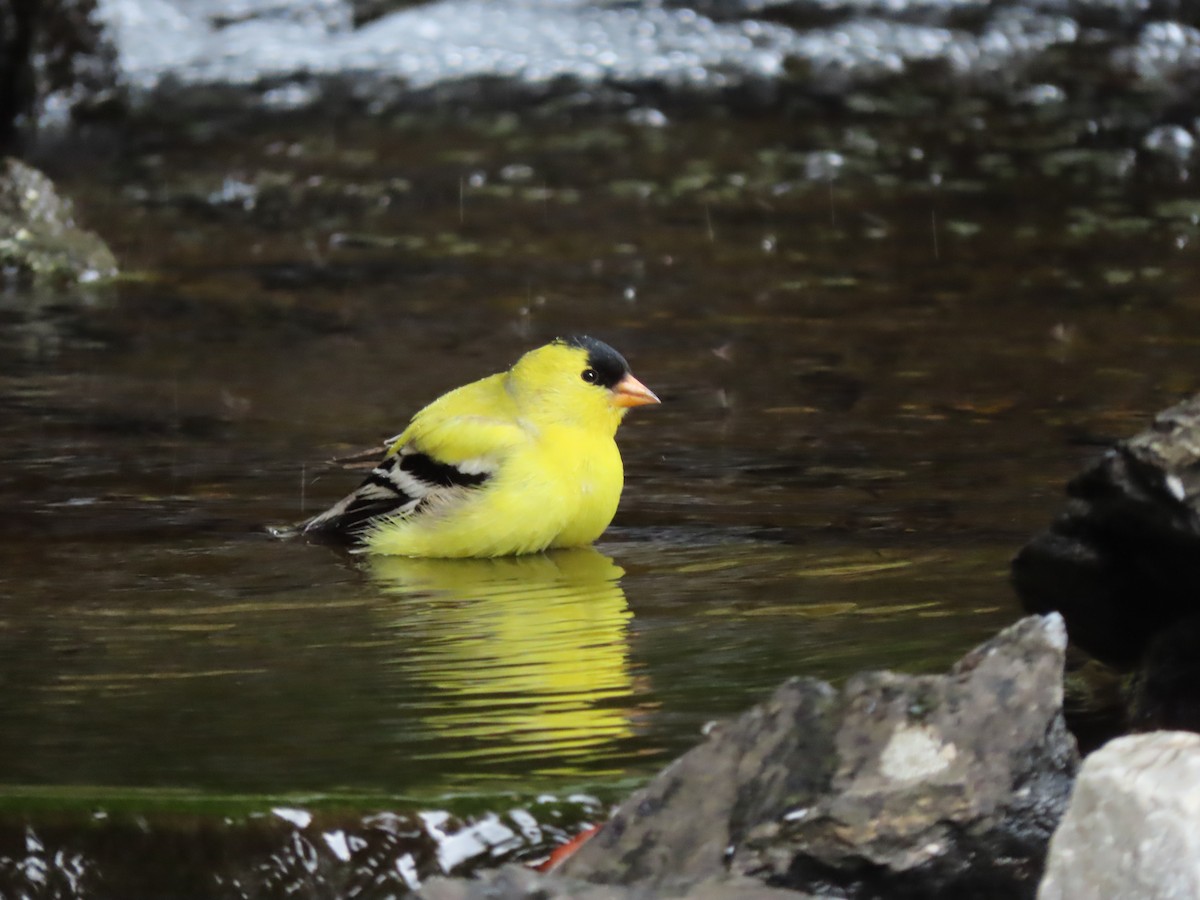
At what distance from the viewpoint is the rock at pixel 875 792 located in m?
3.65

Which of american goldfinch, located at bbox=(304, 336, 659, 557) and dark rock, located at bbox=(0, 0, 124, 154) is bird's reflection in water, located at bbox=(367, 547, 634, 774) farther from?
dark rock, located at bbox=(0, 0, 124, 154)

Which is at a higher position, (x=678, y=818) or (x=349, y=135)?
(x=349, y=135)

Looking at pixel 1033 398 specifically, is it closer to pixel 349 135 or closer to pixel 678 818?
pixel 678 818

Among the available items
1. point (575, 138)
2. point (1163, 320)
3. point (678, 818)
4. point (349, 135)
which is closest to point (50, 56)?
point (349, 135)

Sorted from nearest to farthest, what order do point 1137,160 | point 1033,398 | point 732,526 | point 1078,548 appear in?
point 1078,548
point 732,526
point 1033,398
point 1137,160

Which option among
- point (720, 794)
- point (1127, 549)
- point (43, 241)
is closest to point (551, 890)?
point (720, 794)

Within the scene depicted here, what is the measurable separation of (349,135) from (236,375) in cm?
694

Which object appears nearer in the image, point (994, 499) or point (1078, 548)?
point (1078, 548)

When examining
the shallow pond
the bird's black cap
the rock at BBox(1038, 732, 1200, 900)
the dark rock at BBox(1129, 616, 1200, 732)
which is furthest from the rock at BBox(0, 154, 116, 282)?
the rock at BBox(1038, 732, 1200, 900)

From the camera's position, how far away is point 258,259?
11242 millimetres

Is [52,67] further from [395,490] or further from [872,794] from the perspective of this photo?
[872,794]

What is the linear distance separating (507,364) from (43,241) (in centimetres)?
336

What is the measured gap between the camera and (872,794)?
12.0 ft

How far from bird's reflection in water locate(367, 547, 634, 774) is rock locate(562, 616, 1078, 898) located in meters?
0.41
